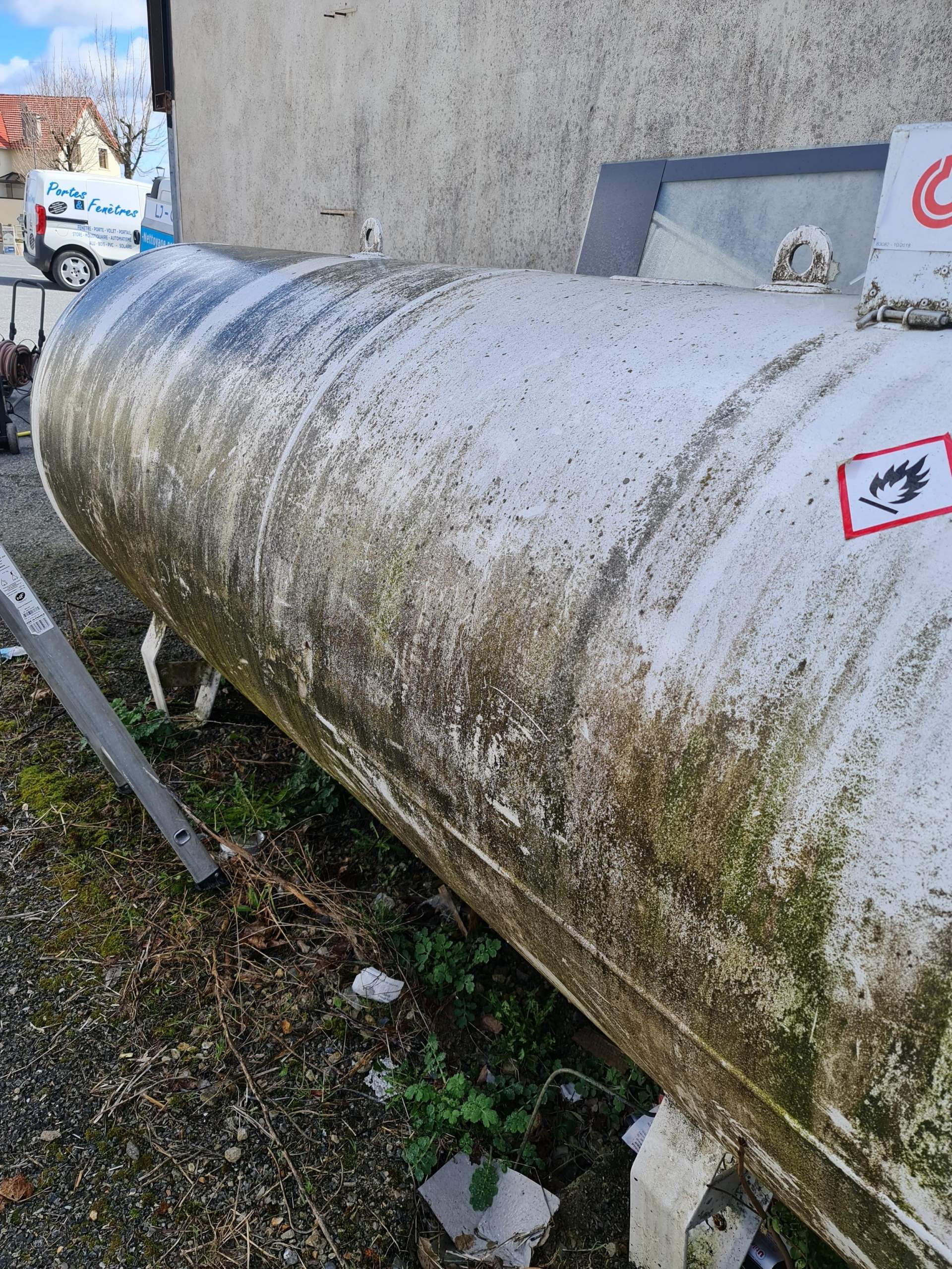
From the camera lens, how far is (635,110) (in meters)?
3.55

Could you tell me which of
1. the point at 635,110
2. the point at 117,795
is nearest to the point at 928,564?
the point at 117,795

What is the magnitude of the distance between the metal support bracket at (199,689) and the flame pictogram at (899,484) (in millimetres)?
2712

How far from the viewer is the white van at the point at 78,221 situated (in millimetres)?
14523

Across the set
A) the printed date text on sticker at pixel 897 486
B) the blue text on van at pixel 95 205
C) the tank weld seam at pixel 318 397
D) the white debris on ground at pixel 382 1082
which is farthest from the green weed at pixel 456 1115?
the blue text on van at pixel 95 205

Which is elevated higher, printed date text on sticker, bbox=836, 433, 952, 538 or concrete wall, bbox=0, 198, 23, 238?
concrete wall, bbox=0, 198, 23, 238

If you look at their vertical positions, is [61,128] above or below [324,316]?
above

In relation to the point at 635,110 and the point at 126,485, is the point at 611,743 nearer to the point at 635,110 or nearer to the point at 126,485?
the point at 126,485

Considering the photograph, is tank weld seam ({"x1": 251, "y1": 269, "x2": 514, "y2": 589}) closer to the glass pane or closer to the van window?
the glass pane

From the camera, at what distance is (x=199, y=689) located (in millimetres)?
3426

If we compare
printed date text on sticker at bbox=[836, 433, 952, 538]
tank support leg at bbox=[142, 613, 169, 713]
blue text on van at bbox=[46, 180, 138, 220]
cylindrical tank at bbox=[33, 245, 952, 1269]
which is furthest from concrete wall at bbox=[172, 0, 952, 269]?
blue text on van at bbox=[46, 180, 138, 220]

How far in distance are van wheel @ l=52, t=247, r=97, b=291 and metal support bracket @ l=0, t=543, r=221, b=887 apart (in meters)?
14.6

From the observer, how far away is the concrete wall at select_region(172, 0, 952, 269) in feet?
9.39

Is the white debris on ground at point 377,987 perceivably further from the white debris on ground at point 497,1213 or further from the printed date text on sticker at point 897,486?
the printed date text on sticker at point 897,486

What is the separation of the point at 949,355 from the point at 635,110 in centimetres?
300
